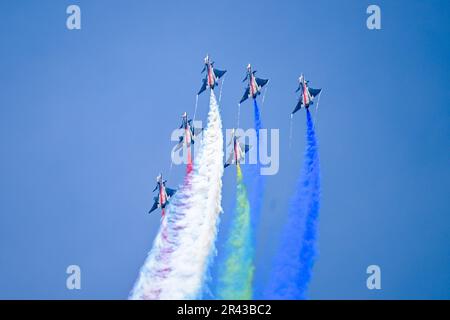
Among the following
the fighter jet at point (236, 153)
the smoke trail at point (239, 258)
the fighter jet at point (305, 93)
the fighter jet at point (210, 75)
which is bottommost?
the smoke trail at point (239, 258)

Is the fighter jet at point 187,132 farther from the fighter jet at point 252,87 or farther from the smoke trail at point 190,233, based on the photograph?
the fighter jet at point 252,87

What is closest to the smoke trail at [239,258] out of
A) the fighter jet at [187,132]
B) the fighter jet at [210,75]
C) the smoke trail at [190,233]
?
the smoke trail at [190,233]

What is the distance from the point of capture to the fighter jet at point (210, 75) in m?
19.7

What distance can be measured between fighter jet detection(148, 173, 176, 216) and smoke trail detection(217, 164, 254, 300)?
1.99 metres

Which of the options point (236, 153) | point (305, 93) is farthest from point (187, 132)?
point (305, 93)

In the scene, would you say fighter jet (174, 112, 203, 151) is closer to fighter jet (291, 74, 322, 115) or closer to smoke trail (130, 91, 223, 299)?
smoke trail (130, 91, 223, 299)

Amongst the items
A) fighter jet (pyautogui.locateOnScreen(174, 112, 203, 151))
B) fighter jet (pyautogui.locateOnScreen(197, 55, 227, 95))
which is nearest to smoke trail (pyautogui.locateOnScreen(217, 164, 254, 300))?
fighter jet (pyautogui.locateOnScreen(174, 112, 203, 151))

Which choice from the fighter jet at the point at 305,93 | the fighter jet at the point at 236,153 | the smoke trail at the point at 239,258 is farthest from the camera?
the fighter jet at the point at 305,93

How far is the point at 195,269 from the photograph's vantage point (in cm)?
1557

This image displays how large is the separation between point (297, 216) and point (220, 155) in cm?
279

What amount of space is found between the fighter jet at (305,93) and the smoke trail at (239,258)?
3.05 metres
